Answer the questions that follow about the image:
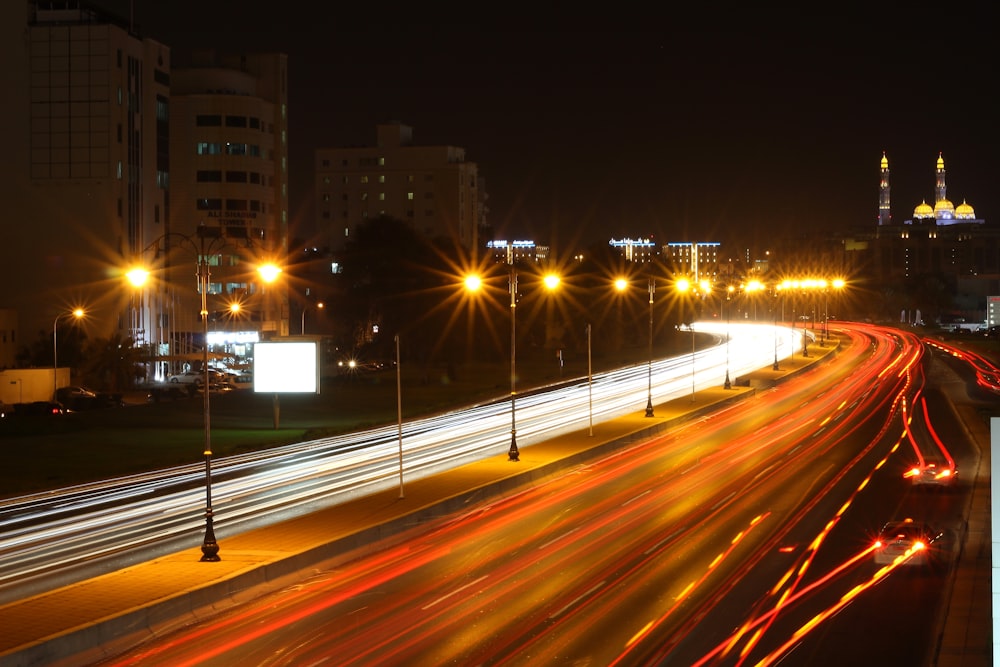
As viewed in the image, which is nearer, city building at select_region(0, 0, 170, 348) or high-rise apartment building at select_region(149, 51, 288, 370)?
city building at select_region(0, 0, 170, 348)

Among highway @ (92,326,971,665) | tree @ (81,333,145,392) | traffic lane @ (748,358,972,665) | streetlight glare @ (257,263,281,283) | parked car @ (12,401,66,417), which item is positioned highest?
streetlight glare @ (257,263,281,283)

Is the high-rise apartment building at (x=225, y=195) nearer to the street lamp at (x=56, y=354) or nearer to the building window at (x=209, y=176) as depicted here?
the building window at (x=209, y=176)

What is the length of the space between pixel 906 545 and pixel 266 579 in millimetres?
11582

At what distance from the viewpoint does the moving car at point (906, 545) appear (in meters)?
21.8

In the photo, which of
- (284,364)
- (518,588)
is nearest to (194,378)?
(284,364)

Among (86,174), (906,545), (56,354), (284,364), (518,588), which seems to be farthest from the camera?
(86,174)

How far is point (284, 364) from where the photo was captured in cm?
3741

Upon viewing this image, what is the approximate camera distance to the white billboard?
1459 inches

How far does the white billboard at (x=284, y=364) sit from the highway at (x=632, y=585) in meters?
9.31

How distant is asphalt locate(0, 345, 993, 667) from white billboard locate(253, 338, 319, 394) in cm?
720

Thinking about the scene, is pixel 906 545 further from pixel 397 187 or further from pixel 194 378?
pixel 397 187

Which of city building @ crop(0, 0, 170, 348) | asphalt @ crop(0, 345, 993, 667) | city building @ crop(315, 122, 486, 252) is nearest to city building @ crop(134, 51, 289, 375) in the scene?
city building @ crop(0, 0, 170, 348)

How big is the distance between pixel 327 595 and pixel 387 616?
5.75ft

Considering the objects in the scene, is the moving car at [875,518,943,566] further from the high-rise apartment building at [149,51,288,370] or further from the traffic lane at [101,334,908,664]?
the high-rise apartment building at [149,51,288,370]
